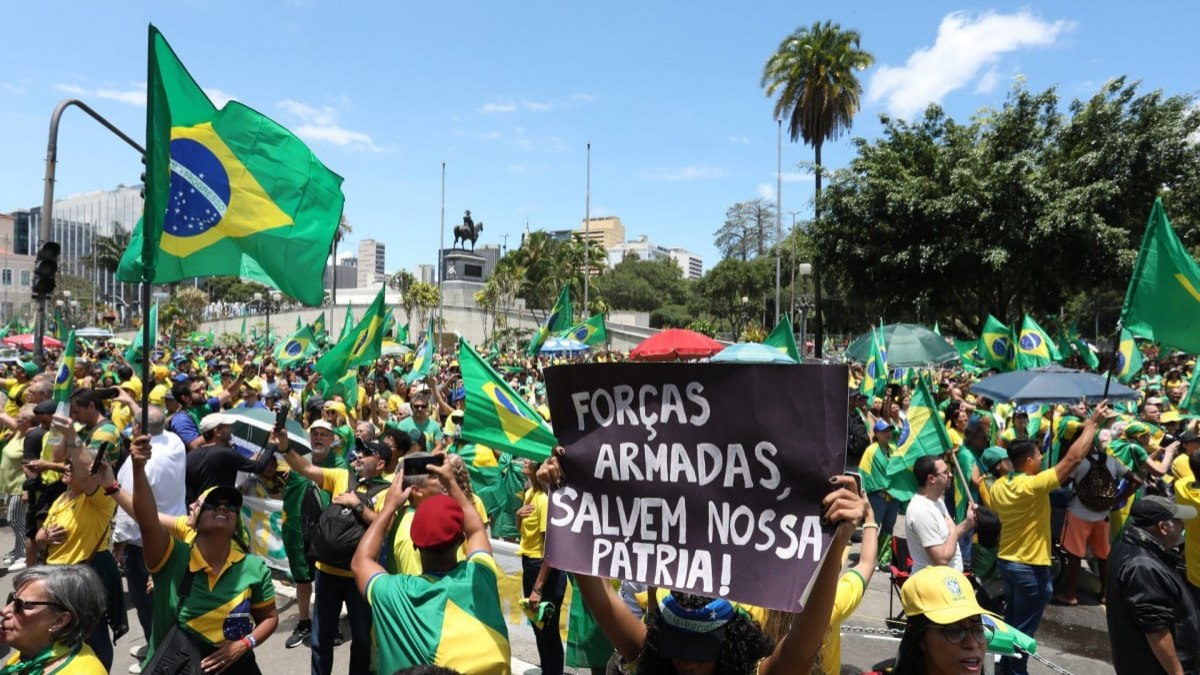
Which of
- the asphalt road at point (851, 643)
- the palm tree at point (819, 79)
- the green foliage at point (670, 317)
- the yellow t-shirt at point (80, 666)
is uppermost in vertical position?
the palm tree at point (819, 79)

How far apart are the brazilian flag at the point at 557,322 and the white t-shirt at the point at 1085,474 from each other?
1138 centimetres

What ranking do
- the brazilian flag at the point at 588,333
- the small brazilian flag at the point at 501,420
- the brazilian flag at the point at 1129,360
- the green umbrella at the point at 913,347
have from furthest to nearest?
1. the brazilian flag at the point at 588,333
2. the green umbrella at the point at 913,347
3. the brazilian flag at the point at 1129,360
4. the small brazilian flag at the point at 501,420

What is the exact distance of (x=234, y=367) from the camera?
19297mm

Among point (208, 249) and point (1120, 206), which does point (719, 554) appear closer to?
point (208, 249)

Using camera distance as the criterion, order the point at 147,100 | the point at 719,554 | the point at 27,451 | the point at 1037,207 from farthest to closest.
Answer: the point at 1037,207 < the point at 27,451 < the point at 147,100 < the point at 719,554

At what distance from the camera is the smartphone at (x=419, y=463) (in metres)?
3.12

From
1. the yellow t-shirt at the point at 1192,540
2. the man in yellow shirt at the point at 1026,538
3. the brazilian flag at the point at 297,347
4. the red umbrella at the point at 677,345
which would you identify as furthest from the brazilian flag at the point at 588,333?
the yellow t-shirt at the point at 1192,540

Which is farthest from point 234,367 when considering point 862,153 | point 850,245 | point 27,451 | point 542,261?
point 542,261

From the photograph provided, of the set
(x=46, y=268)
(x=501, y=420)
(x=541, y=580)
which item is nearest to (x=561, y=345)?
(x=46, y=268)

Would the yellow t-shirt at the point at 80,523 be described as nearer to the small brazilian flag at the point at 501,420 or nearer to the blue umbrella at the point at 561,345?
the small brazilian flag at the point at 501,420

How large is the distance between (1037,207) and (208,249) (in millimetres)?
25054

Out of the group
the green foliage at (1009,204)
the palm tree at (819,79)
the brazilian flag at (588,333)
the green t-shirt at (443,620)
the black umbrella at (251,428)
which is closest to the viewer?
the green t-shirt at (443,620)

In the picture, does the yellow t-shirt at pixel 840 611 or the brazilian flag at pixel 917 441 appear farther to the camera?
the brazilian flag at pixel 917 441

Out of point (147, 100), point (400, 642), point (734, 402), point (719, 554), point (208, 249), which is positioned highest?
point (147, 100)
